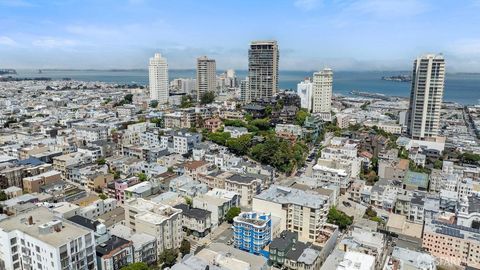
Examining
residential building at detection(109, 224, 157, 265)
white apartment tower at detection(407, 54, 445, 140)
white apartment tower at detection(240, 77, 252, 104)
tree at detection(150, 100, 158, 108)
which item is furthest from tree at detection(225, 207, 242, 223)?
tree at detection(150, 100, 158, 108)

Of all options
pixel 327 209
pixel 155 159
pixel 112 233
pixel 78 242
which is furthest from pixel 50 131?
pixel 327 209

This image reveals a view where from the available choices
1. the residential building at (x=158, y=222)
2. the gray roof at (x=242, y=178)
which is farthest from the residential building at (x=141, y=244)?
the gray roof at (x=242, y=178)

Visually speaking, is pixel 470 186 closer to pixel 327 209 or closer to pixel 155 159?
pixel 327 209

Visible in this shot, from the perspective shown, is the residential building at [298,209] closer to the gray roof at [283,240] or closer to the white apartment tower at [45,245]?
the gray roof at [283,240]

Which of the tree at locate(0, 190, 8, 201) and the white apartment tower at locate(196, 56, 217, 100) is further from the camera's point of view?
the white apartment tower at locate(196, 56, 217, 100)

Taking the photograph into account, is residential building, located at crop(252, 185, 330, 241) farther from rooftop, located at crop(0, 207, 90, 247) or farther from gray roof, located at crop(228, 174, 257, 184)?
rooftop, located at crop(0, 207, 90, 247)

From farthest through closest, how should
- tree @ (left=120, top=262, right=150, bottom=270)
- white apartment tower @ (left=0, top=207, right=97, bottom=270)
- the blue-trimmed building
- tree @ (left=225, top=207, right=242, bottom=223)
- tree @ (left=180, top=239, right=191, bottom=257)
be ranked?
1. tree @ (left=225, top=207, right=242, bottom=223)
2. tree @ (left=180, top=239, right=191, bottom=257)
3. the blue-trimmed building
4. tree @ (left=120, top=262, right=150, bottom=270)
5. white apartment tower @ (left=0, top=207, right=97, bottom=270)
